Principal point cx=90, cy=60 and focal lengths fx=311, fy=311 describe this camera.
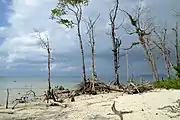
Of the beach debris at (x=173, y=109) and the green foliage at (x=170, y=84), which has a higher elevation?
the green foliage at (x=170, y=84)

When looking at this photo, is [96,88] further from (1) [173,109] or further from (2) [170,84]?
(1) [173,109]

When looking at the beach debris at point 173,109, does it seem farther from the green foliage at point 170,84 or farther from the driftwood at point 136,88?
the green foliage at point 170,84

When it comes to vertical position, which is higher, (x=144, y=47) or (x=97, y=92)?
(x=144, y=47)

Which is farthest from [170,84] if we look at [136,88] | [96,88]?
[96,88]

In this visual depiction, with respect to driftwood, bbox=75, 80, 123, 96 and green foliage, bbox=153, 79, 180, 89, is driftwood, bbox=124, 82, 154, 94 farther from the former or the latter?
driftwood, bbox=75, 80, 123, 96

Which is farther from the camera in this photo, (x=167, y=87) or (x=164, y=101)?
(x=167, y=87)

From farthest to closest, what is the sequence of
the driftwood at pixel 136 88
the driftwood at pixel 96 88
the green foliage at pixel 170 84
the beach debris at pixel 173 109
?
the driftwood at pixel 96 88
the green foliage at pixel 170 84
the driftwood at pixel 136 88
the beach debris at pixel 173 109

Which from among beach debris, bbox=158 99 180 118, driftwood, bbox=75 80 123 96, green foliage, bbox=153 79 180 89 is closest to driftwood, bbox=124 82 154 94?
green foliage, bbox=153 79 180 89

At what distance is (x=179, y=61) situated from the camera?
144 ft

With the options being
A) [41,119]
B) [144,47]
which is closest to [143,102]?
[41,119]

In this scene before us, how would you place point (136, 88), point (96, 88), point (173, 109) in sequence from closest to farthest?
1. point (173, 109)
2. point (136, 88)
3. point (96, 88)

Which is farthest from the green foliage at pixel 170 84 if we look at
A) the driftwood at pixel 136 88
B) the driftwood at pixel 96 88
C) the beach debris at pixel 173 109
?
the beach debris at pixel 173 109

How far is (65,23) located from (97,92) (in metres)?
9.51

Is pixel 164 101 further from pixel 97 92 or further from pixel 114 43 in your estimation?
pixel 114 43
